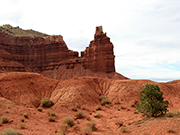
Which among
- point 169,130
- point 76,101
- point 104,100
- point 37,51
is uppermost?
point 37,51

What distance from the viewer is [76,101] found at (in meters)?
26.8

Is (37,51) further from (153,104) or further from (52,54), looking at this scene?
(153,104)

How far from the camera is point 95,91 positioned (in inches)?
1286

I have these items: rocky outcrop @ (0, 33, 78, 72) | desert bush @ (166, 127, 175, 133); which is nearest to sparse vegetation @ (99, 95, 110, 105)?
desert bush @ (166, 127, 175, 133)

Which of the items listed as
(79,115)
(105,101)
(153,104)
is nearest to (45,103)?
(79,115)

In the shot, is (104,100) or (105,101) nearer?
(105,101)

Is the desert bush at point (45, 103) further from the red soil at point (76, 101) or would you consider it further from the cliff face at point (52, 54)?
the cliff face at point (52, 54)

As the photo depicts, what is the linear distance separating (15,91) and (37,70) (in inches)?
1586

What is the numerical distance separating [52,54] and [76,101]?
43.9m

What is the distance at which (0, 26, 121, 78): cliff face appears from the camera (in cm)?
5662

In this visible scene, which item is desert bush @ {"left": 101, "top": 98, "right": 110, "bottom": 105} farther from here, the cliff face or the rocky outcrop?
the rocky outcrop

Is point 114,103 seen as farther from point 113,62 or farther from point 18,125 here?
point 113,62

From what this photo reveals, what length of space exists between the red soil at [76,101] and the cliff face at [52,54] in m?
21.6

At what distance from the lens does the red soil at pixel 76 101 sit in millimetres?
15922
